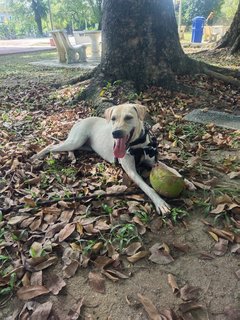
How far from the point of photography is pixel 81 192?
3129 millimetres

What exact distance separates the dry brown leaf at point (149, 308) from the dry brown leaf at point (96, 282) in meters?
0.27

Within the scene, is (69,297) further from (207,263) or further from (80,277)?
(207,263)

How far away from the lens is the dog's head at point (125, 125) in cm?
298

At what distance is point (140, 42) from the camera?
5773 mm

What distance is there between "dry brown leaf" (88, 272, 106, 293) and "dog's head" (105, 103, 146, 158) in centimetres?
127

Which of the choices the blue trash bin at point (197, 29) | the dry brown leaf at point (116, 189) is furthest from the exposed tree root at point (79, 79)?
the blue trash bin at point (197, 29)

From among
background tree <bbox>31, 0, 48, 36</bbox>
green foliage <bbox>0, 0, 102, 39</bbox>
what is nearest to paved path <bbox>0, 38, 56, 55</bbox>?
green foliage <bbox>0, 0, 102, 39</bbox>

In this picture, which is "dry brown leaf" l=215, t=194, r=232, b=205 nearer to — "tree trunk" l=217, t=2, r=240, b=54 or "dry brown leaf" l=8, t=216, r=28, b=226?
"dry brown leaf" l=8, t=216, r=28, b=226

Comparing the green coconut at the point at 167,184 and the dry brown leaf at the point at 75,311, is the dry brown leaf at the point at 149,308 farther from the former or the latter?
the green coconut at the point at 167,184

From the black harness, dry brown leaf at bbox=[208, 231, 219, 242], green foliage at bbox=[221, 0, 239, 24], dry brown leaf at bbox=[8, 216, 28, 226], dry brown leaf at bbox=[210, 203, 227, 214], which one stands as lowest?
dry brown leaf at bbox=[8, 216, 28, 226]

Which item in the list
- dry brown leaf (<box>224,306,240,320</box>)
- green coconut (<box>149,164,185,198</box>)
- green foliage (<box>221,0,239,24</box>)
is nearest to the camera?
dry brown leaf (<box>224,306,240,320</box>)

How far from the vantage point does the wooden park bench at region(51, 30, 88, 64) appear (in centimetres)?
1206

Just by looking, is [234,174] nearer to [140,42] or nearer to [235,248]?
[235,248]

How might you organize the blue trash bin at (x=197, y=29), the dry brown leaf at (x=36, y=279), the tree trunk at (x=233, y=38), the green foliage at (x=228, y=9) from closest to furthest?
the dry brown leaf at (x=36, y=279) < the tree trunk at (x=233, y=38) < the blue trash bin at (x=197, y=29) < the green foliage at (x=228, y=9)
